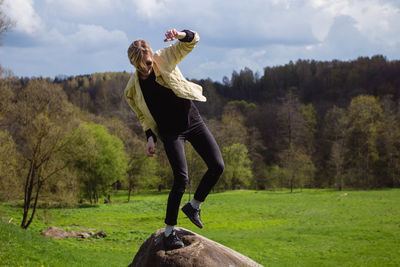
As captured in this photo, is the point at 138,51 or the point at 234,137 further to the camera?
the point at 234,137

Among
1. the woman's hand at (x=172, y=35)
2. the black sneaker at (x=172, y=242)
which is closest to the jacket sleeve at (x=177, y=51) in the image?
the woman's hand at (x=172, y=35)

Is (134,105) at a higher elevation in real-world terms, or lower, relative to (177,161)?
higher

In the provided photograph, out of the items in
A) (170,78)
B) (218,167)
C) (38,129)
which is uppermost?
(38,129)

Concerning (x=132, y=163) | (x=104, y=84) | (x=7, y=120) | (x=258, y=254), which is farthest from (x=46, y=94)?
(x=104, y=84)

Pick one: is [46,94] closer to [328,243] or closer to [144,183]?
[328,243]

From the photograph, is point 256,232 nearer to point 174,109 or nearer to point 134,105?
point 134,105

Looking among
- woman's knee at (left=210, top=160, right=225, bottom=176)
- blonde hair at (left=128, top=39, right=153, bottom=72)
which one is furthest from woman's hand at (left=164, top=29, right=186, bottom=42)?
woman's knee at (left=210, top=160, right=225, bottom=176)

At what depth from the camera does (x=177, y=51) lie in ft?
16.9

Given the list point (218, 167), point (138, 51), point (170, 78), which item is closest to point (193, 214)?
point (218, 167)

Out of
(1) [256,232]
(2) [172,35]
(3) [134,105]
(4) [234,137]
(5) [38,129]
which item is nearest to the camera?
(2) [172,35]

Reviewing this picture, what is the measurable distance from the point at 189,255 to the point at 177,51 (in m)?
3.09

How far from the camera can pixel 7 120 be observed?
22344mm

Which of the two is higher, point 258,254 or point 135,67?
point 135,67

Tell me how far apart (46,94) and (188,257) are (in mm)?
20730
